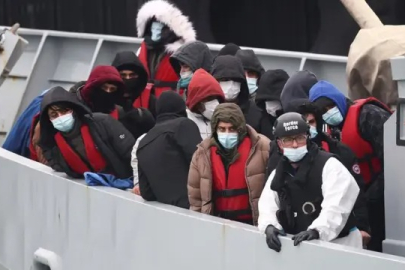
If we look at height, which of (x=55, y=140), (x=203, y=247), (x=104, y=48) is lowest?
(x=203, y=247)

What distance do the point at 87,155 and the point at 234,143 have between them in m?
1.34

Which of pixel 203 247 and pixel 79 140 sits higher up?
pixel 79 140

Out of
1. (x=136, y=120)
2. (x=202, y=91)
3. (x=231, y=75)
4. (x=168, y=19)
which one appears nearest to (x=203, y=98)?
(x=202, y=91)

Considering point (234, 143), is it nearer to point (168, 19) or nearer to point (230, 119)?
point (230, 119)

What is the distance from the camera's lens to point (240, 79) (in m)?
6.70

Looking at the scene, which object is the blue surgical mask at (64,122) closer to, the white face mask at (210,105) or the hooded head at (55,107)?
the hooded head at (55,107)

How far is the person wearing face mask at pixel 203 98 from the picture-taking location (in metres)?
6.27

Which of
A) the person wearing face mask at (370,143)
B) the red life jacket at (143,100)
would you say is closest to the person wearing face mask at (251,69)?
the red life jacket at (143,100)

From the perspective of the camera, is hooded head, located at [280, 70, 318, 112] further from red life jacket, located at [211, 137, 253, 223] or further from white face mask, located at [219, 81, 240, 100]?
red life jacket, located at [211, 137, 253, 223]

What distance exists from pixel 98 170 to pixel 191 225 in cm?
129

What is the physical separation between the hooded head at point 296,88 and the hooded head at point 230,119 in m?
0.66

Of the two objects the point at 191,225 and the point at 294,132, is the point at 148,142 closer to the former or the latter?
the point at 191,225

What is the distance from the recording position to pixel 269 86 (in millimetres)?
6668

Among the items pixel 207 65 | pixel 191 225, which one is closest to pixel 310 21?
pixel 207 65
